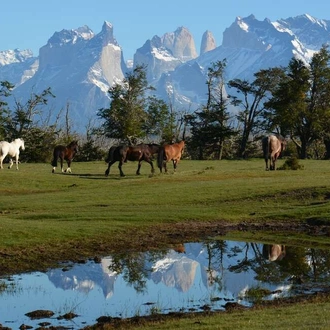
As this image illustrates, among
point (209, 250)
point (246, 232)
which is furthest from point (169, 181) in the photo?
point (209, 250)

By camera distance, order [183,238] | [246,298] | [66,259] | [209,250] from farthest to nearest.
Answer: [183,238]
[209,250]
[66,259]
[246,298]

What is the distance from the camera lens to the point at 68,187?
37.1 m

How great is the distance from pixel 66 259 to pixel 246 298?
21.2 ft

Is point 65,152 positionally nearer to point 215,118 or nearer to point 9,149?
point 9,149

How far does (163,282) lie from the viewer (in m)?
17.6

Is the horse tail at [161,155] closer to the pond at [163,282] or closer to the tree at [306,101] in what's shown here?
the pond at [163,282]

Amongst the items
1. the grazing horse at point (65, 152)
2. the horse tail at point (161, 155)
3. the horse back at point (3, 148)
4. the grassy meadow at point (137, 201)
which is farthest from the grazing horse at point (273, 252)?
the horse back at point (3, 148)

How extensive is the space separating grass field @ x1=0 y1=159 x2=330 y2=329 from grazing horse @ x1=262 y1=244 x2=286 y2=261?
1721 mm

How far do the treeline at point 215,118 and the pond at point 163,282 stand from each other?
4938 cm

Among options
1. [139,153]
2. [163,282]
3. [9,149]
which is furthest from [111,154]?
[163,282]

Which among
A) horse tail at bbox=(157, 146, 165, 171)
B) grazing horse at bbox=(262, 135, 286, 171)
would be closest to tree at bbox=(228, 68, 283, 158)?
grazing horse at bbox=(262, 135, 286, 171)

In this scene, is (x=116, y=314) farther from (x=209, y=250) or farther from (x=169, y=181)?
(x=169, y=181)

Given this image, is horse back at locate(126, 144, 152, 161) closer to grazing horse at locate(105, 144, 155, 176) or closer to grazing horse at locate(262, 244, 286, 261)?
grazing horse at locate(105, 144, 155, 176)

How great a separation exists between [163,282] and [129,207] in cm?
1178
